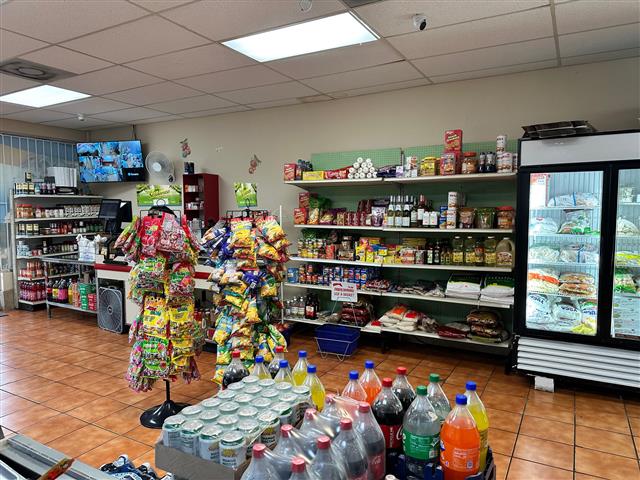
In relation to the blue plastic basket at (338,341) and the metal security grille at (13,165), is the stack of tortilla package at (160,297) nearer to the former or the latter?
the blue plastic basket at (338,341)

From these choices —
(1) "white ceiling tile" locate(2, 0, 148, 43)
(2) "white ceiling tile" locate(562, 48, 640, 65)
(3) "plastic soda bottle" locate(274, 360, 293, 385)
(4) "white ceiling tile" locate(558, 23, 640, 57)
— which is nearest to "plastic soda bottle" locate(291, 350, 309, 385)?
(3) "plastic soda bottle" locate(274, 360, 293, 385)

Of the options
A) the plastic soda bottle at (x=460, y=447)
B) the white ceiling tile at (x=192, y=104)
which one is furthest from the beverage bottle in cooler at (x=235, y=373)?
the white ceiling tile at (x=192, y=104)

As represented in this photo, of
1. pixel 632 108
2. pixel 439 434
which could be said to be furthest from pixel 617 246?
pixel 439 434

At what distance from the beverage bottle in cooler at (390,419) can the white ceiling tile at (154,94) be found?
15.2 ft

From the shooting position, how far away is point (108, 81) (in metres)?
4.82

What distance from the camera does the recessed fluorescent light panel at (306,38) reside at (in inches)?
133

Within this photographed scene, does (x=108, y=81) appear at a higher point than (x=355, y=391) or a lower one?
higher

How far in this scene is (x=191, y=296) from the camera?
3.30m

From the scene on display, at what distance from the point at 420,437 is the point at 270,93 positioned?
4.79 metres

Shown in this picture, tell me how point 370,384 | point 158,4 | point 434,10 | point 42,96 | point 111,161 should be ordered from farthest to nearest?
point 111,161 → point 42,96 → point 434,10 → point 158,4 → point 370,384

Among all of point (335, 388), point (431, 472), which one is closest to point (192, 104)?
point (335, 388)

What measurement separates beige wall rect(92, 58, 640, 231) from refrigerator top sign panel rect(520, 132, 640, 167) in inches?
31.6

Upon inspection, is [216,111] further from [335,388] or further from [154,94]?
[335,388]

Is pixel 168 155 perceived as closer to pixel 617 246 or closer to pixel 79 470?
pixel 617 246
